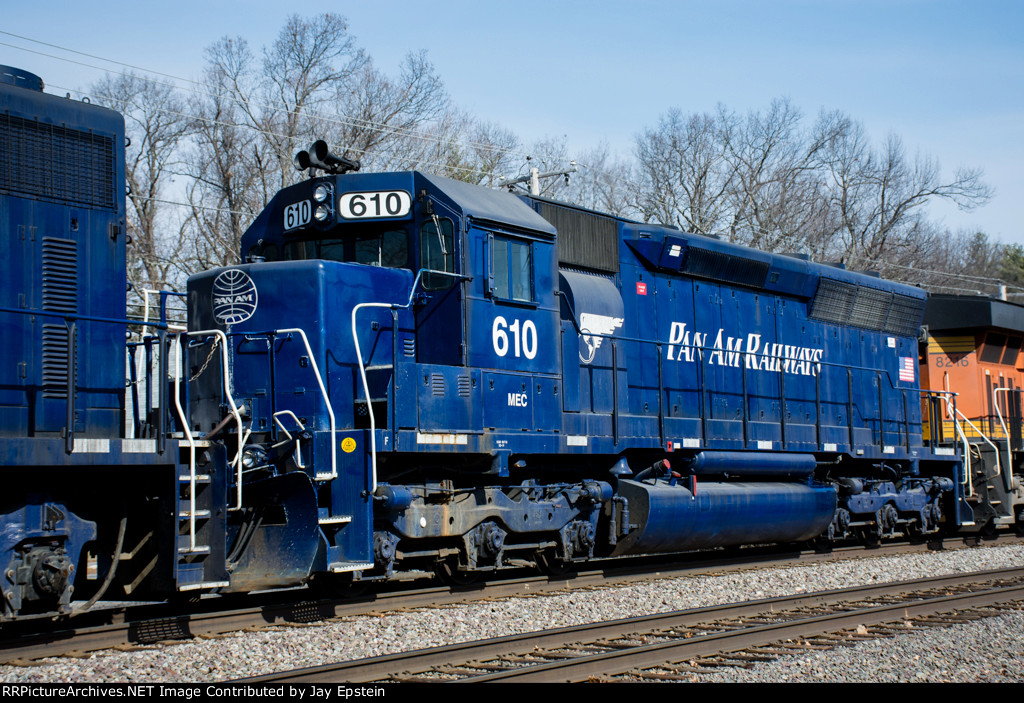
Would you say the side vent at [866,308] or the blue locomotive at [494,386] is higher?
the side vent at [866,308]

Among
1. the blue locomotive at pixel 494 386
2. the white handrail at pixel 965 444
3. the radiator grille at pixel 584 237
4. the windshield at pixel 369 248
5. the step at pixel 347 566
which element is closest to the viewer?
the step at pixel 347 566

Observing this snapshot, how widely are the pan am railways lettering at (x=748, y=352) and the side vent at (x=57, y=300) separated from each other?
21.6 feet

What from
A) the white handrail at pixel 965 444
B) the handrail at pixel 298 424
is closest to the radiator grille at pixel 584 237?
the handrail at pixel 298 424

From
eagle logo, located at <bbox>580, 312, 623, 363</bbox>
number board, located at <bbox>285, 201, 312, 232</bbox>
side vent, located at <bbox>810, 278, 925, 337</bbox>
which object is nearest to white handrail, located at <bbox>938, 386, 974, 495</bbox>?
side vent, located at <bbox>810, 278, 925, 337</bbox>

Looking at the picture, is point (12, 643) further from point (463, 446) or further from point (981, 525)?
point (981, 525)

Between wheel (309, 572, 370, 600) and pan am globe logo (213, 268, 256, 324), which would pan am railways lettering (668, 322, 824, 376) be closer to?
wheel (309, 572, 370, 600)

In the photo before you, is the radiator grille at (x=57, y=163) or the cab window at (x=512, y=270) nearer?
the radiator grille at (x=57, y=163)

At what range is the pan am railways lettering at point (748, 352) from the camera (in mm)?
11766

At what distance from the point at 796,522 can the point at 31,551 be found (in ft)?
29.8

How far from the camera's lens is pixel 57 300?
259 inches

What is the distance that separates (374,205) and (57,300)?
2951 millimetres

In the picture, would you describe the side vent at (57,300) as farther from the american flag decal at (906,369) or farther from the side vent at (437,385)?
the american flag decal at (906,369)

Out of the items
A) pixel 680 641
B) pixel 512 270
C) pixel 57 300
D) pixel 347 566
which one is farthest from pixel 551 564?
pixel 57 300
